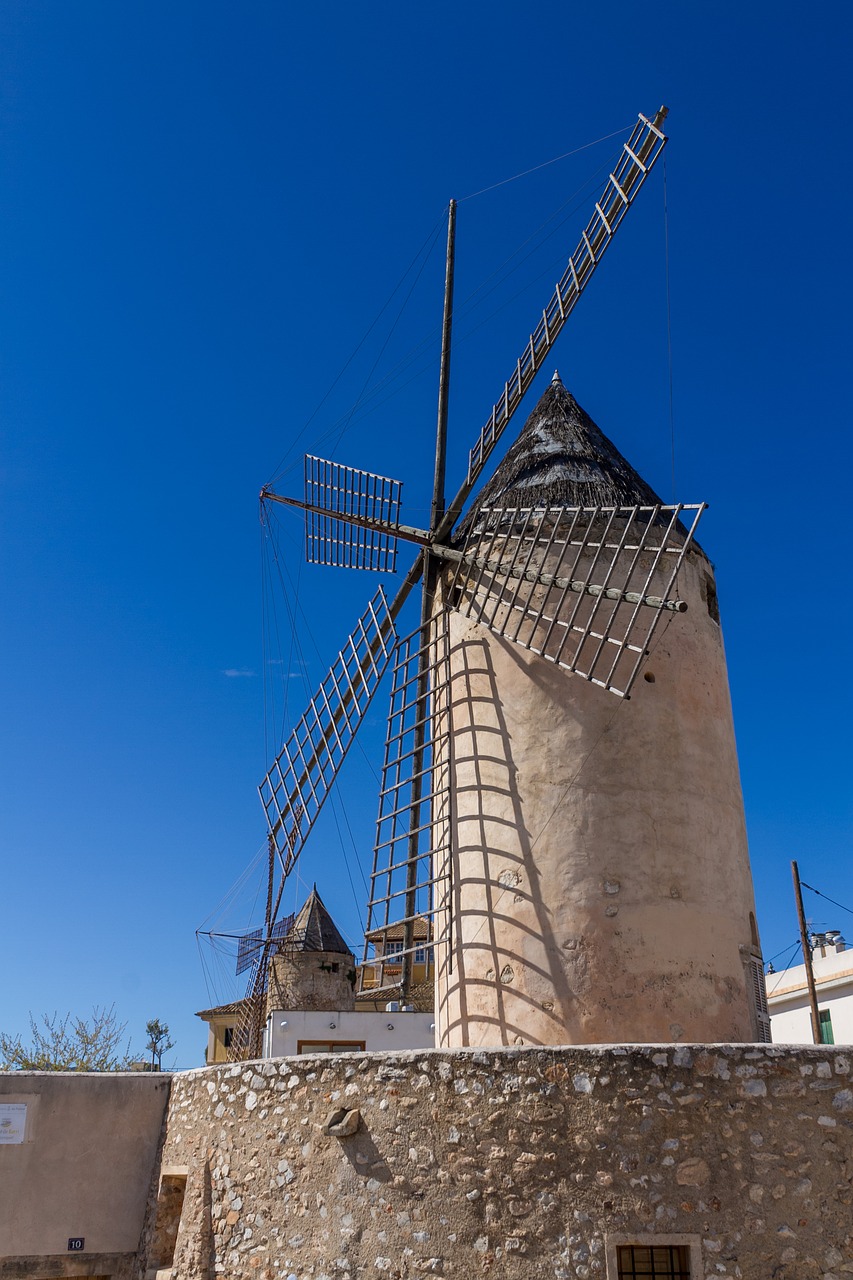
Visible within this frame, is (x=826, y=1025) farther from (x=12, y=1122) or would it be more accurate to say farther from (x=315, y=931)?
(x=12, y=1122)

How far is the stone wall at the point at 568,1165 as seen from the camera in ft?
16.4

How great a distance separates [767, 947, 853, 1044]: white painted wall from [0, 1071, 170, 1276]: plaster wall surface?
10815mm

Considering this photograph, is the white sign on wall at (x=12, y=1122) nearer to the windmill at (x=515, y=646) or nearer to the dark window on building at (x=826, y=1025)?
the windmill at (x=515, y=646)

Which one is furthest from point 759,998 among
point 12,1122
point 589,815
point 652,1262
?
point 12,1122

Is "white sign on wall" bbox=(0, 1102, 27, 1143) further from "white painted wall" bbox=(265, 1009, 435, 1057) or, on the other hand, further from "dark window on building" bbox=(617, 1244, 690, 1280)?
"white painted wall" bbox=(265, 1009, 435, 1057)

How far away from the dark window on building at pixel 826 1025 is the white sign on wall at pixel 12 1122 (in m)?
13.0

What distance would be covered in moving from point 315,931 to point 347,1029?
→ 18.4ft

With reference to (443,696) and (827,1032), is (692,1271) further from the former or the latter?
(827,1032)

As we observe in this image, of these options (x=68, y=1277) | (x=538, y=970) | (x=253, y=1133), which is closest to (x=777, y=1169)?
(x=538, y=970)

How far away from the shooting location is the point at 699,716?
765 centimetres

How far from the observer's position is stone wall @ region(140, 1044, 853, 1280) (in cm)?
500

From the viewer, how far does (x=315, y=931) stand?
22.4 metres

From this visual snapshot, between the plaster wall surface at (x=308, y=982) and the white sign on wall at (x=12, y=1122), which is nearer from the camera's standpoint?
the white sign on wall at (x=12, y=1122)

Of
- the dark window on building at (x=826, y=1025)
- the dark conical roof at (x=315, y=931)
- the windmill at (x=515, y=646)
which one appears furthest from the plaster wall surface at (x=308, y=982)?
the windmill at (x=515, y=646)
